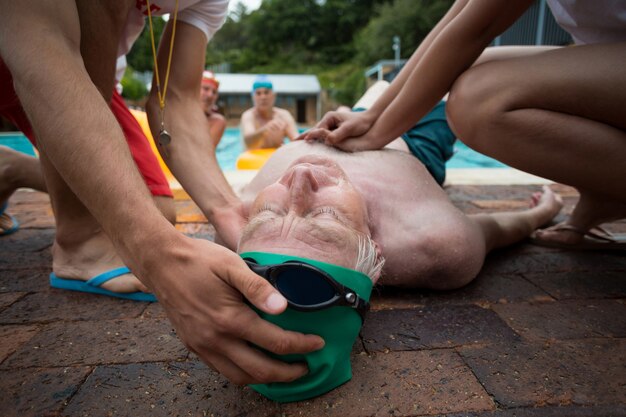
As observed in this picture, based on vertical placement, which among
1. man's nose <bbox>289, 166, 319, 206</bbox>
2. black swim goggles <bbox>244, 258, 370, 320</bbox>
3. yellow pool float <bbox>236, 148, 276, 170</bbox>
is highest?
man's nose <bbox>289, 166, 319, 206</bbox>

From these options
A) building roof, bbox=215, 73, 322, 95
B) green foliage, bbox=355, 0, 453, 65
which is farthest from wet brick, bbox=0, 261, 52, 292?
green foliage, bbox=355, 0, 453, 65

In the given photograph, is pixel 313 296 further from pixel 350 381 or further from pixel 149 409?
pixel 149 409

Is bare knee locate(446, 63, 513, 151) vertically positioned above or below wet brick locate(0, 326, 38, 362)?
above

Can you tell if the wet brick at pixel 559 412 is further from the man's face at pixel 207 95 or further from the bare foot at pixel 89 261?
the man's face at pixel 207 95

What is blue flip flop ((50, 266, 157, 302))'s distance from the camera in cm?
161

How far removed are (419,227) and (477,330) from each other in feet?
1.46

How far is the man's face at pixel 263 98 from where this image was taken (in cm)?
629

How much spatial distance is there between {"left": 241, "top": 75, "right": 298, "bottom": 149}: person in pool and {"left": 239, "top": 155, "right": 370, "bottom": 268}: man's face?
14.7 feet

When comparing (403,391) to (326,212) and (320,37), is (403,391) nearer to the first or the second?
(326,212)

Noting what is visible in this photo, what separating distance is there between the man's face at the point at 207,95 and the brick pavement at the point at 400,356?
4.44m

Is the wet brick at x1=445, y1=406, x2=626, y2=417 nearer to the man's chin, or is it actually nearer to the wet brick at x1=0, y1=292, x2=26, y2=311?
the man's chin

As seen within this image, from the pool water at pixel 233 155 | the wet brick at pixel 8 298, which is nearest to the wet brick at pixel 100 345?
the wet brick at pixel 8 298

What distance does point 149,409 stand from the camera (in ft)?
3.32

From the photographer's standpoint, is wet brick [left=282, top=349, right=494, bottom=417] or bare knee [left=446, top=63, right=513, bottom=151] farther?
bare knee [left=446, top=63, right=513, bottom=151]
